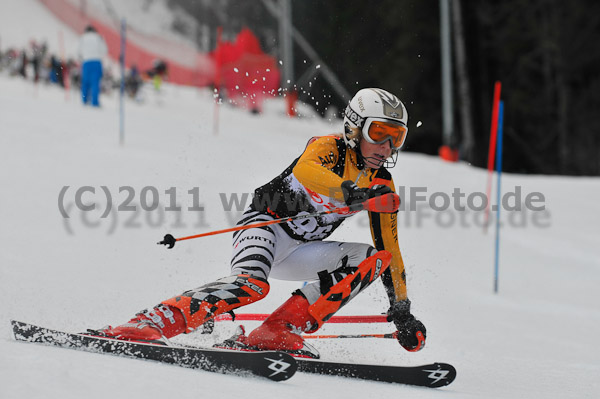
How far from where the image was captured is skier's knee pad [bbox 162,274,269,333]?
10.9ft

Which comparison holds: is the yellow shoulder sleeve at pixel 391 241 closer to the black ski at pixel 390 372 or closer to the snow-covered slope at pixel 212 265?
the black ski at pixel 390 372

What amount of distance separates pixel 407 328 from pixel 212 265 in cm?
307

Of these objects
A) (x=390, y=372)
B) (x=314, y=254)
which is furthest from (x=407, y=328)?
(x=314, y=254)

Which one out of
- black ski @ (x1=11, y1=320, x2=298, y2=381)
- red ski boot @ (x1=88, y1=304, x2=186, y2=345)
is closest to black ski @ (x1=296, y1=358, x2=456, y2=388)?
black ski @ (x1=11, y1=320, x2=298, y2=381)

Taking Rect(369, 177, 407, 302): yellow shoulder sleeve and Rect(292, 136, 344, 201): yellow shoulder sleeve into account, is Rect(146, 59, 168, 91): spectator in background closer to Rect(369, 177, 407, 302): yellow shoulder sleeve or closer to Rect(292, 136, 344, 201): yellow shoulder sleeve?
Rect(292, 136, 344, 201): yellow shoulder sleeve

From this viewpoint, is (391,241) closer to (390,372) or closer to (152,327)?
(390,372)

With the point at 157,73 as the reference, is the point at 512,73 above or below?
above

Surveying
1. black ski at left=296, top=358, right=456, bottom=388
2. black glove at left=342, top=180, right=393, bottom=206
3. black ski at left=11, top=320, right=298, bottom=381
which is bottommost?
black ski at left=296, top=358, right=456, bottom=388

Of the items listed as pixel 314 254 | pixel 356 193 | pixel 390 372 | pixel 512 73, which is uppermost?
pixel 512 73

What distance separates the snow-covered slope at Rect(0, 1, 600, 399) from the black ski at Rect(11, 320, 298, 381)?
85mm

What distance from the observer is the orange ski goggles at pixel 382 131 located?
3.73 m

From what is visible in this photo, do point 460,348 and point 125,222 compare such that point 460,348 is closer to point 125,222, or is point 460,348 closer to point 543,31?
point 125,222

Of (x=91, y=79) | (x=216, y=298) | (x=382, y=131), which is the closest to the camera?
(x=216, y=298)

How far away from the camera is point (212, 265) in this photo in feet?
21.2
